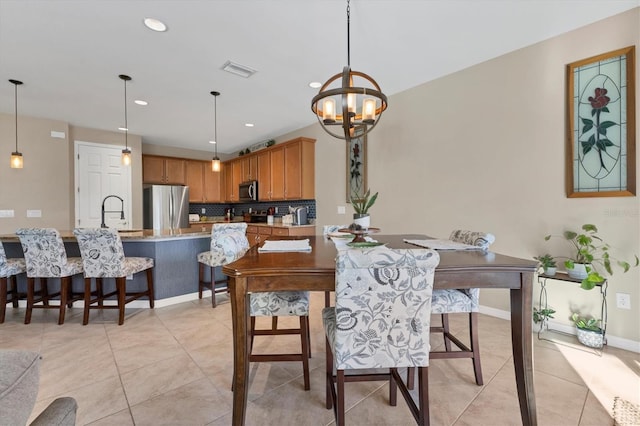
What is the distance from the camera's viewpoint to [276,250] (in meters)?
1.63

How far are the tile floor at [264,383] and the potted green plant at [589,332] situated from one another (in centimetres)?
10

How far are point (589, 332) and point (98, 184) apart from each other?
6.89 m

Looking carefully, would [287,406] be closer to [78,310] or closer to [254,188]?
[78,310]

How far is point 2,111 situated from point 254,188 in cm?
375

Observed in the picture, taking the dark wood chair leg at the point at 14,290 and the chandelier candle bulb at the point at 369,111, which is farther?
the dark wood chair leg at the point at 14,290

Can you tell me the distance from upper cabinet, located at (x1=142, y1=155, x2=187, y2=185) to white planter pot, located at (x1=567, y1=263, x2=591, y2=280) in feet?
21.5

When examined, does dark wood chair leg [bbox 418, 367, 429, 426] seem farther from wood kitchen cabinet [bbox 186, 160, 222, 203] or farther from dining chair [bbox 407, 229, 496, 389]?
wood kitchen cabinet [bbox 186, 160, 222, 203]

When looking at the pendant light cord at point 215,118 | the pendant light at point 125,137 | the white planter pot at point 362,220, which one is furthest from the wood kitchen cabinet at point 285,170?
the white planter pot at point 362,220

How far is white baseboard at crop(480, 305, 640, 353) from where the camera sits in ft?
7.00

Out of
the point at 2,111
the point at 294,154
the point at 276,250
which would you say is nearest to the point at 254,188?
the point at 294,154

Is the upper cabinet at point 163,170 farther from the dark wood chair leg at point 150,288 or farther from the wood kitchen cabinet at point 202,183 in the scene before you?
the dark wood chair leg at point 150,288

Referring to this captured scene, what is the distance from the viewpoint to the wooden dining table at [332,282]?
119 centimetres

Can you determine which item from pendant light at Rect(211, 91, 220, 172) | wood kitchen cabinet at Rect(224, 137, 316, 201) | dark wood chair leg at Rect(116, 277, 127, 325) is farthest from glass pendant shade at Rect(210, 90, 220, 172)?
dark wood chair leg at Rect(116, 277, 127, 325)

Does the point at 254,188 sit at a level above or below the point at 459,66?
below
